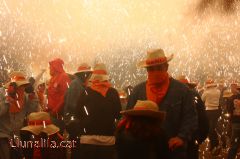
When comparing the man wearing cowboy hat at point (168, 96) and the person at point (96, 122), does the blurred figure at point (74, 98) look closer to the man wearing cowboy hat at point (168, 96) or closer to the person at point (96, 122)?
the person at point (96, 122)

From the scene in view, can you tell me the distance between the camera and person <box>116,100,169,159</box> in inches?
176

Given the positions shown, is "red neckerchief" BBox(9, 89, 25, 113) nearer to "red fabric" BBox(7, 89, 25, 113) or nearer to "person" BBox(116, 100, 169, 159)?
"red fabric" BBox(7, 89, 25, 113)

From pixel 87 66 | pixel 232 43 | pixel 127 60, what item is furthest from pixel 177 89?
pixel 127 60

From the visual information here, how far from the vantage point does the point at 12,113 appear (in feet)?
24.3

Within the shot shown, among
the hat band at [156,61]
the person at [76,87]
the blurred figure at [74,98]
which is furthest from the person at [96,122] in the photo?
the hat band at [156,61]

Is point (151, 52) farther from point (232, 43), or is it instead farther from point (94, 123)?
point (232, 43)

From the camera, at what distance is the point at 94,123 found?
6121mm

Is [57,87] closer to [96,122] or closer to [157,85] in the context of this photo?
[96,122]

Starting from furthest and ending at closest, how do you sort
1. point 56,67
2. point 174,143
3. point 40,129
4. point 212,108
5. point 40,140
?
point 212,108
point 56,67
point 40,129
point 40,140
point 174,143

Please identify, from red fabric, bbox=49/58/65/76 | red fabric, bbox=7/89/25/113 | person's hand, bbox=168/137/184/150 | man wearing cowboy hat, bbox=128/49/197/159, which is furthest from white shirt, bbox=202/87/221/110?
person's hand, bbox=168/137/184/150

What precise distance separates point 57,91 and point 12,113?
734mm

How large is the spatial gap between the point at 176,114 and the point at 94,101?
131 cm

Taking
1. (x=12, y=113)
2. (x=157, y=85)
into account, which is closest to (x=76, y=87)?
(x=12, y=113)

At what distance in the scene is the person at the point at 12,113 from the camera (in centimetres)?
729
